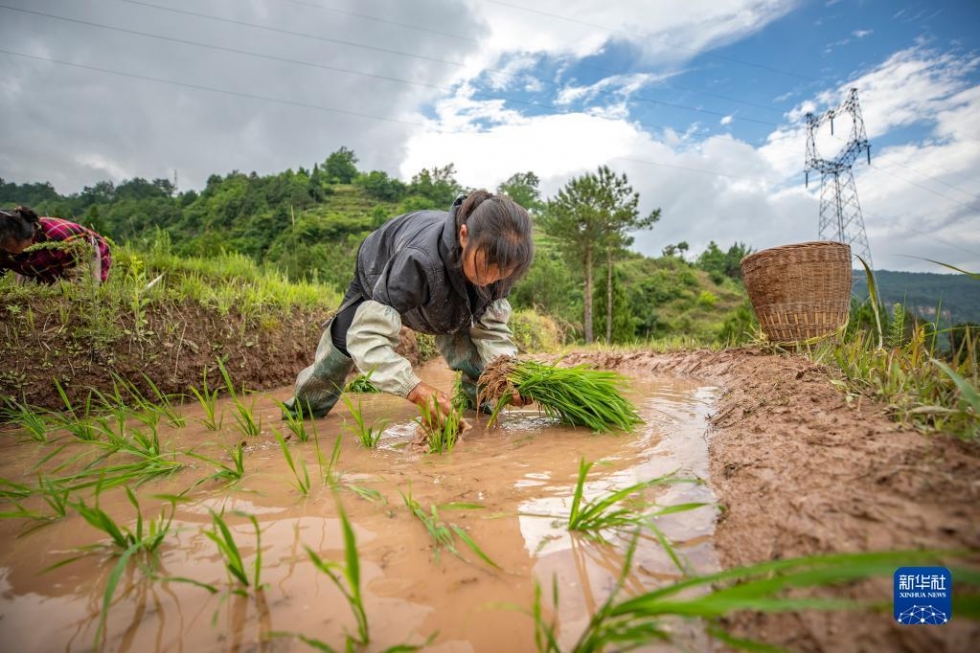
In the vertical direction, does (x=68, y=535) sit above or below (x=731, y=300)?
below

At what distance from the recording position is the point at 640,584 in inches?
33.7

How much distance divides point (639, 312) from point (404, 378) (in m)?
30.9

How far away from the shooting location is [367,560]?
37.5 inches

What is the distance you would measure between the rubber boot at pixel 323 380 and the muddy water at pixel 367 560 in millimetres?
826

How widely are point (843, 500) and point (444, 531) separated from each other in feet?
2.72

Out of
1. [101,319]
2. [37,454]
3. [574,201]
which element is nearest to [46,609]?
[37,454]

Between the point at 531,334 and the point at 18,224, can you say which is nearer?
the point at 18,224

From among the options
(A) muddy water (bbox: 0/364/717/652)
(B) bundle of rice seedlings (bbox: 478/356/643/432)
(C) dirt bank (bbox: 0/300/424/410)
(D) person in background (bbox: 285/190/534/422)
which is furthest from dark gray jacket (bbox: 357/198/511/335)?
(C) dirt bank (bbox: 0/300/424/410)

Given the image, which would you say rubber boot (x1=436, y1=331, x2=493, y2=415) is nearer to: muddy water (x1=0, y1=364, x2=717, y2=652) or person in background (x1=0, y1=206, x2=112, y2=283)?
muddy water (x1=0, y1=364, x2=717, y2=652)

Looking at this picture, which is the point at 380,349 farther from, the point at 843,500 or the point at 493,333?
the point at 843,500

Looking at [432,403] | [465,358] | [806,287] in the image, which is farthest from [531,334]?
[432,403]

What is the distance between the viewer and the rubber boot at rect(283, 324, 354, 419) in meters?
2.47

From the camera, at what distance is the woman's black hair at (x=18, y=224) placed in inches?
131

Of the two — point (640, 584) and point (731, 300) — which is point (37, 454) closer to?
point (640, 584)
